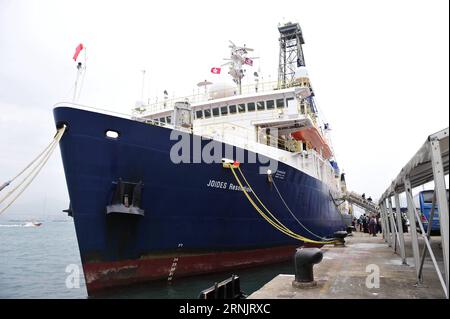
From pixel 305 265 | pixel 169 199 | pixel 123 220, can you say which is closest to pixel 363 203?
pixel 169 199

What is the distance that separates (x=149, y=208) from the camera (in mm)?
8242

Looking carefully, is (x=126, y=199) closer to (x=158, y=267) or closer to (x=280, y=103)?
(x=158, y=267)

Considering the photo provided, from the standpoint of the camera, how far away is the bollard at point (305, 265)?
5.53 meters

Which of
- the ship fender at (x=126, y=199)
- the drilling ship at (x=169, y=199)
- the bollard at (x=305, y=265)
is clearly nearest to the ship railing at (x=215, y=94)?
the drilling ship at (x=169, y=199)

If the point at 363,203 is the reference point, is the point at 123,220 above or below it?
below

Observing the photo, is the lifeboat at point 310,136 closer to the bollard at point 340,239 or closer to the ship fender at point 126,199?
the bollard at point 340,239

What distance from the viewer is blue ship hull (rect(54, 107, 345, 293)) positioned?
7.62 metres

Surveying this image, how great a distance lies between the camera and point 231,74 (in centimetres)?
1792

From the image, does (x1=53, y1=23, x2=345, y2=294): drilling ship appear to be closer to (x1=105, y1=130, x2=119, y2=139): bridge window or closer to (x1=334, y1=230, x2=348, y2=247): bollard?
(x1=105, y1=130, x2=119, y2=139): bridge window

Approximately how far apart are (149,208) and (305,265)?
4382 mm
